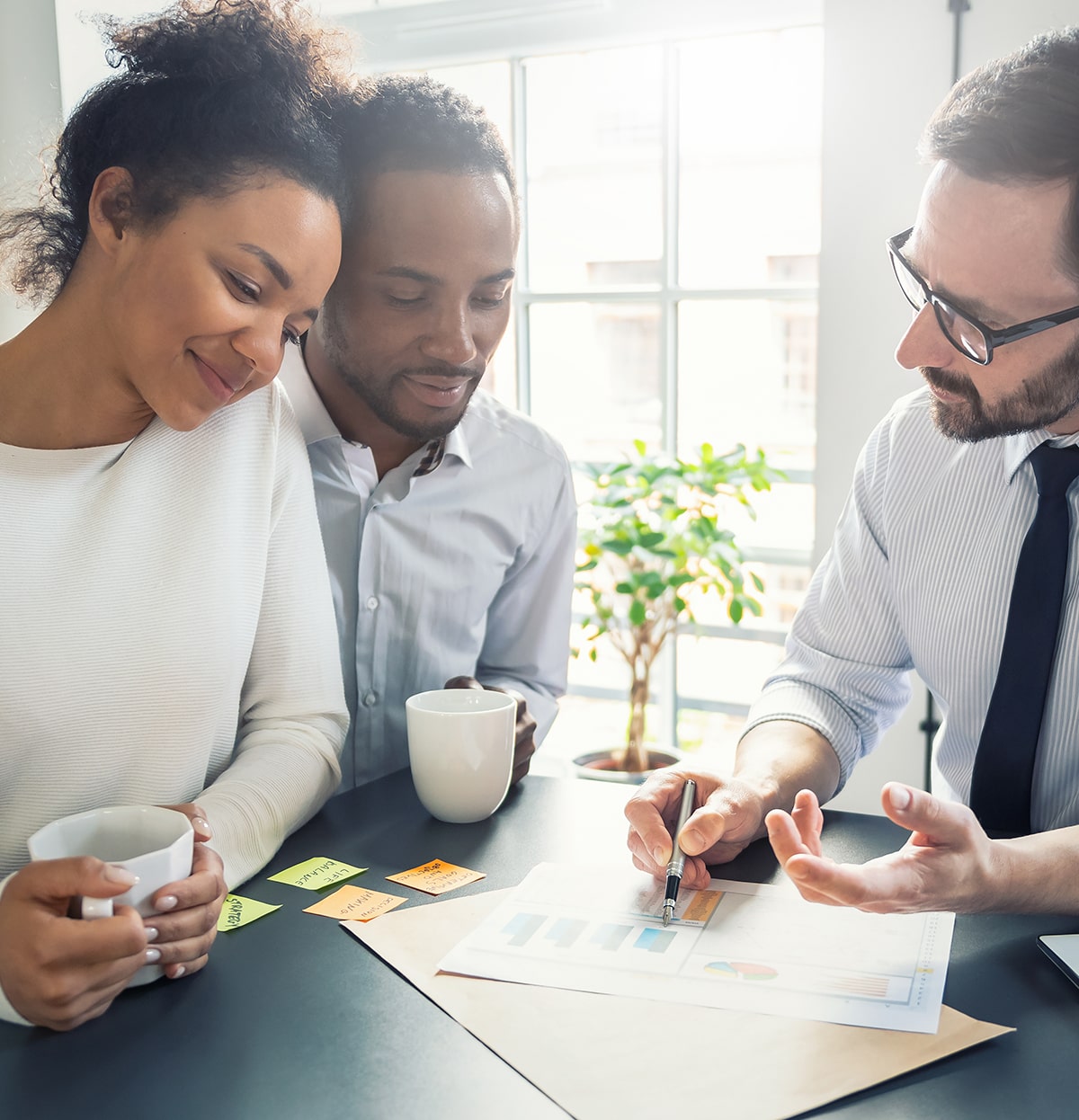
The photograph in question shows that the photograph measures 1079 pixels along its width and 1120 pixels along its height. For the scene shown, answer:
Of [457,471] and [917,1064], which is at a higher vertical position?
[457,471]

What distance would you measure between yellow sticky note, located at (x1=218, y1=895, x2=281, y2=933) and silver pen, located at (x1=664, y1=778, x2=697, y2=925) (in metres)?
0.32

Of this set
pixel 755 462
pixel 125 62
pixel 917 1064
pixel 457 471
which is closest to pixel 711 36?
pixel 755 462

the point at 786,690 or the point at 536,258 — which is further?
the point at 536,258

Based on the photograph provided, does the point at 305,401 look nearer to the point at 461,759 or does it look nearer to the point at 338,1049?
the point at 461,759

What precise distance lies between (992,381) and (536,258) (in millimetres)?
1824

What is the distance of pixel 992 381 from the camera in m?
1.24

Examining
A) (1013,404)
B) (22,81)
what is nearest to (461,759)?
(1013,404)

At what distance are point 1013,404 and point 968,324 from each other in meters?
0.10

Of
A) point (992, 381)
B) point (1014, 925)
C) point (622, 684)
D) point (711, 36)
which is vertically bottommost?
point (622, 684)

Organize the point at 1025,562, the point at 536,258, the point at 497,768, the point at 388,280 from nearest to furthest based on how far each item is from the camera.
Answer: the point at 497,768
the point at 1025,562
the point at 388,280
the point at 536,258

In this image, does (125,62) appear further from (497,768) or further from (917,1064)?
(917,1064)

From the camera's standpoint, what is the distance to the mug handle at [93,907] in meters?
0.75

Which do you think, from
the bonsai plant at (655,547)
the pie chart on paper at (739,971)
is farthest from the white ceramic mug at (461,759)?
the bonsai plant at (655,547)

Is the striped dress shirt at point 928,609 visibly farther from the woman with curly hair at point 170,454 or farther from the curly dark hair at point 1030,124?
the woman with curly hair at point 170,454
